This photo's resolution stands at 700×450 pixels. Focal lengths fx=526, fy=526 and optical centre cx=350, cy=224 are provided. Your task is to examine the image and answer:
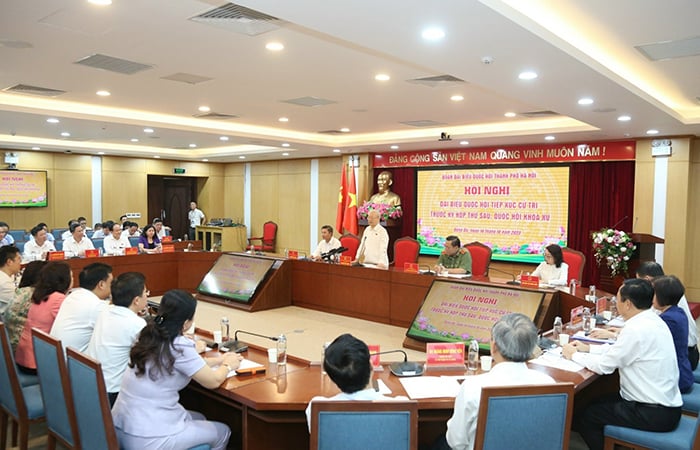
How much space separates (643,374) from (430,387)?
108 cm

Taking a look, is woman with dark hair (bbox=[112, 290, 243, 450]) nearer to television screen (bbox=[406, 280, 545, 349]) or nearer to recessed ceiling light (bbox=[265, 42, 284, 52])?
recessed ceiling light (bbox=[265, 42, 284, 52])

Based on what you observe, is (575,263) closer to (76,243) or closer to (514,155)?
(514,155)

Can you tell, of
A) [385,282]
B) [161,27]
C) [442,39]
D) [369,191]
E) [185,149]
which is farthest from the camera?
[185,149]

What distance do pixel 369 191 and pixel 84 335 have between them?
8.42 meters

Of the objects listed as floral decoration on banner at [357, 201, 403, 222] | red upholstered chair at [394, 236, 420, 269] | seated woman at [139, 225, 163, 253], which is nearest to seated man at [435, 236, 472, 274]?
red upholstered chair at [394, 236, 420, 269]

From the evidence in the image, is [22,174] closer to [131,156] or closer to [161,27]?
[131,156]

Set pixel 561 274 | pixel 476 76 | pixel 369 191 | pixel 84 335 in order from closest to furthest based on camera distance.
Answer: pixel 84 335 → pixel 476 76 → pixel 561 274 → pixel 369 191

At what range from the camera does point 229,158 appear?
13.3 meters

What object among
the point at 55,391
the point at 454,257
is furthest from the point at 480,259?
the point at 55,391

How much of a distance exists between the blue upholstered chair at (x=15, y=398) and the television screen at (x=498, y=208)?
7.91m

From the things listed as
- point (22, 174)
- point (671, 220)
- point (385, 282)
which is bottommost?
point (385, 282)

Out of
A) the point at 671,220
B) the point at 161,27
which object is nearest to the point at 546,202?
the point at 671,220

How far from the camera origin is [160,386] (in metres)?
2.25

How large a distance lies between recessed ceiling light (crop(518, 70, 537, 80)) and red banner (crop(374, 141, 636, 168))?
461 centimetres
